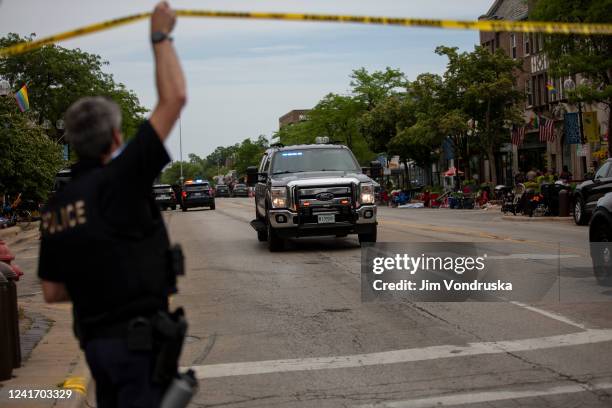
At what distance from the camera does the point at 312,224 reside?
64.4 feet

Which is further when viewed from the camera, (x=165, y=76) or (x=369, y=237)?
(x=369, y=237)

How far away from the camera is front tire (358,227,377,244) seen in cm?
2020

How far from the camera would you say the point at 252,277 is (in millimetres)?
16125

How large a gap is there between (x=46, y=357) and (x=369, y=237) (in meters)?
11.9

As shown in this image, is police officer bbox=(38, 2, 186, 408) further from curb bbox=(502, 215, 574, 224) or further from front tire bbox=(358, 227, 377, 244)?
curb bbox=(502, 215, 574, 224)

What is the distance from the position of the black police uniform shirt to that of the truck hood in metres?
15.6

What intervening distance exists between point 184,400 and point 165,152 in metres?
0.98

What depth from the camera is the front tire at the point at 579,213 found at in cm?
2762

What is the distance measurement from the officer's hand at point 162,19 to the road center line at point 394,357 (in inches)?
186

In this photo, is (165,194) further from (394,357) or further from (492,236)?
(394,357)

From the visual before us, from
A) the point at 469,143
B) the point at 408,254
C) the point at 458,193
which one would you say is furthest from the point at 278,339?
the point at 469,143

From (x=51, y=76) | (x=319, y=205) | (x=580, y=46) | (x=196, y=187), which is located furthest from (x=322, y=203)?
(x=51, y=76)

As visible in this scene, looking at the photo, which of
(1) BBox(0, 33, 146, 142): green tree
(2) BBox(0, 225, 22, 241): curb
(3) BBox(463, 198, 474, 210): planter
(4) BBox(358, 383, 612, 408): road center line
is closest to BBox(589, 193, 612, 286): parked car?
(4) BBox(358, 383, 612, 408): road center line

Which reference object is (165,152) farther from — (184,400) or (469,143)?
(469,143)
